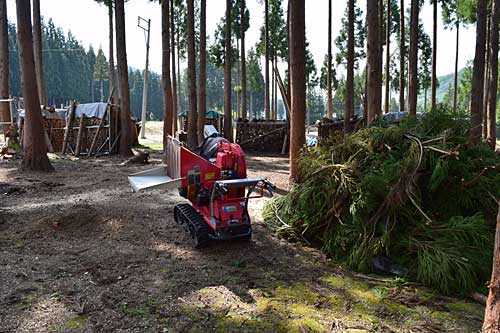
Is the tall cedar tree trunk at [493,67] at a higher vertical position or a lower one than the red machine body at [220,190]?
higher

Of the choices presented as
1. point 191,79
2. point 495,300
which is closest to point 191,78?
point 191,79

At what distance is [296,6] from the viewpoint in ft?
23.5

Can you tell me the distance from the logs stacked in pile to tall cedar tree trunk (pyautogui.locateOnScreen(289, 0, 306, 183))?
35.7 ft

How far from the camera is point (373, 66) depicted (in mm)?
7820

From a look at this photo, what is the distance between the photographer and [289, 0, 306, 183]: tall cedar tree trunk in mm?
7195

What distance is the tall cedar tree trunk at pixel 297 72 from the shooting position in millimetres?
7195

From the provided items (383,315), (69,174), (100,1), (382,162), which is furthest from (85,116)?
(383,315)

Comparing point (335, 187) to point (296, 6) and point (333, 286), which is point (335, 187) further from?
point (296, 6)

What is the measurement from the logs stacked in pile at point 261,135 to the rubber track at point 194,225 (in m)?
13.2

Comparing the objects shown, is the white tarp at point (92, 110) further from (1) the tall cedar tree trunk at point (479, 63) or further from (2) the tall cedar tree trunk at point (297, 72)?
(1) the tall cedar tree trunk at point (479, 63)

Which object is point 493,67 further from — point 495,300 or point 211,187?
point 495,300

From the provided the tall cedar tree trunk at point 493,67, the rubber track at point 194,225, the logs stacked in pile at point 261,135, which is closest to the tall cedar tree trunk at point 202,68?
the logs stacked in pile at point 261,135

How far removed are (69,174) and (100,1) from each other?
15.8 metres

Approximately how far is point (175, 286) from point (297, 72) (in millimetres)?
4890
